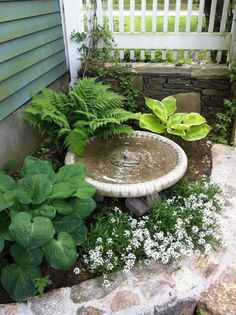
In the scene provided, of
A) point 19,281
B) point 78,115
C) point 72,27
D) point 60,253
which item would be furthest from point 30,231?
point 72,27

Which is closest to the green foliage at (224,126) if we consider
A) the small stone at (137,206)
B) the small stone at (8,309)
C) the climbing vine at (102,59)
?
the climbing vine at (102,59)

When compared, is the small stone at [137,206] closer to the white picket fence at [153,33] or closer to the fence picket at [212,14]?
the white picket fence at [153,33]

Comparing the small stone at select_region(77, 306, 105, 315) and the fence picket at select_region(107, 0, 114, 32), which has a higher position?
the fence picket at select_region(107, 0, 114, 32)

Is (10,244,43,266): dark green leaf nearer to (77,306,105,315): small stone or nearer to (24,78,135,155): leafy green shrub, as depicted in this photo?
(77,306,105,315): small stone

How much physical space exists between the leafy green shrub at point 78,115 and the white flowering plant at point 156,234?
2.15 ft

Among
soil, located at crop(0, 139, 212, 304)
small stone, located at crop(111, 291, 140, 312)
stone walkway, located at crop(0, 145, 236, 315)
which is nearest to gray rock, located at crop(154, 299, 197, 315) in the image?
stone walkway, located at crop(0, 145, 236, 315)

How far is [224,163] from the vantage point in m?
2.59

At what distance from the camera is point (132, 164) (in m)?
2.28

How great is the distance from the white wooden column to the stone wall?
0.59 m

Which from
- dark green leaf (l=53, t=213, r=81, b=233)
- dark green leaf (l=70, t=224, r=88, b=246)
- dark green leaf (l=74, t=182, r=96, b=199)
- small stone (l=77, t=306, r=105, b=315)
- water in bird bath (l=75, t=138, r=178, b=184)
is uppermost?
dark green leaf (l=74, t=182, r=96, b=199)

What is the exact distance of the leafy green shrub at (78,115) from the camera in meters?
2.29

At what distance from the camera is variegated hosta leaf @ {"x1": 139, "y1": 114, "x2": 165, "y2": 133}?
2.73 m

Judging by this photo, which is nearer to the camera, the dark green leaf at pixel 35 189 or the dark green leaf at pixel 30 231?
the dark green leaf at pixel 30 231

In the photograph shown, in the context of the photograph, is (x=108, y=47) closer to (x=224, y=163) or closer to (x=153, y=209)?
(x=224, y=163)
